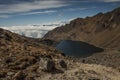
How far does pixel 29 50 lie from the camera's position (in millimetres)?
35438

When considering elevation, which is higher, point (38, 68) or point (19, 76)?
point (38, 68)

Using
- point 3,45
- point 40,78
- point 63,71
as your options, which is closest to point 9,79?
point 40,78

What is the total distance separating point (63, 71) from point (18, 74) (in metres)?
5.30

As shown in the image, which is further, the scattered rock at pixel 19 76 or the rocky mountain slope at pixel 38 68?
the rocky mountain slope at pixel 38 68

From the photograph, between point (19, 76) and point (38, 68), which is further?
point (38, 68)

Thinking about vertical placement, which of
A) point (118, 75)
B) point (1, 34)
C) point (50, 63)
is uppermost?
point (1, 34)

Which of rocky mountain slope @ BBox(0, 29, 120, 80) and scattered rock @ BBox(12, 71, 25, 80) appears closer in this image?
scattered rock @ BBox(12, 71, 25, 80)

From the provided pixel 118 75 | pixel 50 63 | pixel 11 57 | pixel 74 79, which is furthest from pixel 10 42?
pixel 118 75

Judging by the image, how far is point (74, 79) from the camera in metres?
28.9

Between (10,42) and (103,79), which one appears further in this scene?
→ (10,42)

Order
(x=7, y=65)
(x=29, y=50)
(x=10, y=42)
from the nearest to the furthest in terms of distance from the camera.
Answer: (x=7, y=65) < (x=29, y=50) < (x=10, y=42)

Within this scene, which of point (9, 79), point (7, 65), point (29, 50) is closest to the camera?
point (9, 79)

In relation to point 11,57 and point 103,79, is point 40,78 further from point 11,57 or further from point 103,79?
point 103,79

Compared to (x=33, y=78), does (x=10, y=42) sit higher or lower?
higher
